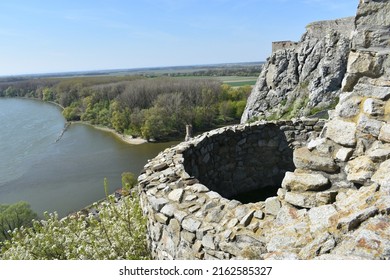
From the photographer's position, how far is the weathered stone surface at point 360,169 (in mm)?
2949

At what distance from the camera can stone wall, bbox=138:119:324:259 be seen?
3100mm

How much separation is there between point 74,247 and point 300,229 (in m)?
3.42

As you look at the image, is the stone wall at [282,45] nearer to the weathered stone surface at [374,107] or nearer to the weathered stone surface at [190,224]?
the weathered stone surface at [374,107]

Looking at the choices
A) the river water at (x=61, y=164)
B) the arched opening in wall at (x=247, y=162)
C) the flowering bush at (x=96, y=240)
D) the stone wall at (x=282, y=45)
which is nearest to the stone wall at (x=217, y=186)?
the arched opening in wall at (x=247, y=162)

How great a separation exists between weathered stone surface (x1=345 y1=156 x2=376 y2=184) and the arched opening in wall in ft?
10.6

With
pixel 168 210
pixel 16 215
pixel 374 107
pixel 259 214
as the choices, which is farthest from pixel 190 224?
pixel 16 215

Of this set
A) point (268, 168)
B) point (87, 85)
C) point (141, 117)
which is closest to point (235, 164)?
point (268, 168)

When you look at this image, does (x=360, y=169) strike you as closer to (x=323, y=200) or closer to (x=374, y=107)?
(x=323, y=200)

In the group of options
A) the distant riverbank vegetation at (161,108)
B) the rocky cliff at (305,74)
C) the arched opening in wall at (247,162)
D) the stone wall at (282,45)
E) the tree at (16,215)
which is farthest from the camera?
the distant riverbank vegetation at (161,108)

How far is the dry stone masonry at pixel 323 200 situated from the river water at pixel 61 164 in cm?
2042

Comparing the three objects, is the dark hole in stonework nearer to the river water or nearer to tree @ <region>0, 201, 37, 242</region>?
tree @ <region>0, 201, 37, 242</region>

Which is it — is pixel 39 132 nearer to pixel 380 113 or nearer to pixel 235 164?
pixel 235 164

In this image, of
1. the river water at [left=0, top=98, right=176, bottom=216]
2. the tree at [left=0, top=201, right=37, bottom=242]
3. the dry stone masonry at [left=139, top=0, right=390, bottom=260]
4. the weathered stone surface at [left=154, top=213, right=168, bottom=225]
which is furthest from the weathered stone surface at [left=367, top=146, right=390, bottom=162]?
the river water at [left=0, top=98, right=176, bottom=216]

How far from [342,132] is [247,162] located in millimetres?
3657
